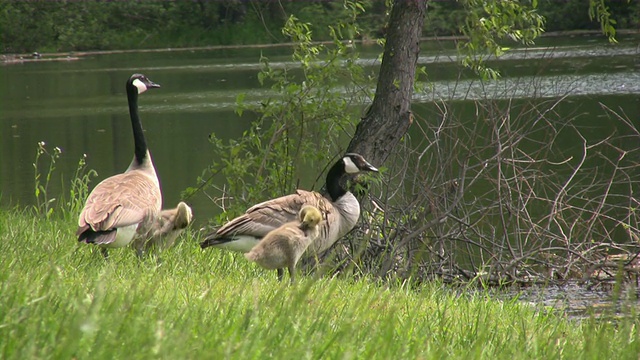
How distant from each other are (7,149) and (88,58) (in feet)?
109

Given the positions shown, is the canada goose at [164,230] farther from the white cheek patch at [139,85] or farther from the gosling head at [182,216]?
the white cheek patch at [139,85]

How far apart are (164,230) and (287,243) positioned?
1.58 metres

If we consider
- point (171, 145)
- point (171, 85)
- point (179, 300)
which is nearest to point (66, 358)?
point (179, 300)

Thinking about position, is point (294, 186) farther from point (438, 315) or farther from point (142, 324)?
point (142, 324)

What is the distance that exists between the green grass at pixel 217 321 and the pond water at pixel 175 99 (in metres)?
3.60

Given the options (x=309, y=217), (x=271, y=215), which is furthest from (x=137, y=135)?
(x=309, y=217)

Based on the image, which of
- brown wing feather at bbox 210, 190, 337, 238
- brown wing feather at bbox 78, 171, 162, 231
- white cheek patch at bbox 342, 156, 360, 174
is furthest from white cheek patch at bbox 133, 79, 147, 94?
brown wing feather at bbox 210, 190, 337, 238

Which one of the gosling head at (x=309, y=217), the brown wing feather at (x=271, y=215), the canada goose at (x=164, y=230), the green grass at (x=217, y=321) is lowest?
the canada goose at (x=164, y=230)

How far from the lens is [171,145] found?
22172mm

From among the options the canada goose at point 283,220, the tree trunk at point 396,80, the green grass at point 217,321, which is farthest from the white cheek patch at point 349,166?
the green grass at point 217,321

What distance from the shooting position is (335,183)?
8219 millimetres

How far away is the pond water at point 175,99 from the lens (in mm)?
17594

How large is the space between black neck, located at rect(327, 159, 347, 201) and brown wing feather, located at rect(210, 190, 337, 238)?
0.62m

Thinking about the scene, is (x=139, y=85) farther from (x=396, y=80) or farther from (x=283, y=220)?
(x=283, y=220)
